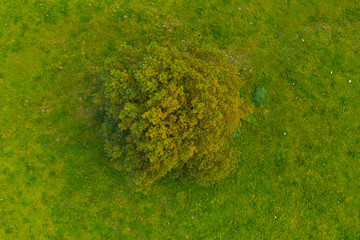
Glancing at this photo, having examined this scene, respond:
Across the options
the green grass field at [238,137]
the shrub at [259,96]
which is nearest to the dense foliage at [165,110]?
the green grass field at [238,137]

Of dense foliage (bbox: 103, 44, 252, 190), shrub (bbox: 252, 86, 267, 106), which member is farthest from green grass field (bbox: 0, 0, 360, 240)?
dense foliage (bbox: 103, 44, 252, 190)

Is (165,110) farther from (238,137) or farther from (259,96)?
(259,96)

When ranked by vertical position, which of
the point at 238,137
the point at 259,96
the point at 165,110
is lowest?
the point at 238,137

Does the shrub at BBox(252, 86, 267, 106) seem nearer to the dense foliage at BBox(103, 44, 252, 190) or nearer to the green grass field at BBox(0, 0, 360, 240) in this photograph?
the green grass field at BBox(0, 0, 360, 240)

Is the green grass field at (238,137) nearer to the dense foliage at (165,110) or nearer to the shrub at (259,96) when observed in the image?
the shrub at (259,96)

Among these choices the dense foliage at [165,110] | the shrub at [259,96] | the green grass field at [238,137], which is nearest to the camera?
the dense foliage at [165,110]

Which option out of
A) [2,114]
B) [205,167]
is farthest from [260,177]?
[2,114]

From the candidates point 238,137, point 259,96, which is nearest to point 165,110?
point 238,137

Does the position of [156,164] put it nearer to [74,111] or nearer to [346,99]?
[74,111]
